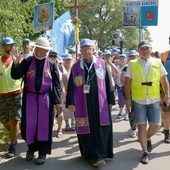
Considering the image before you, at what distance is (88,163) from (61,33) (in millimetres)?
8127

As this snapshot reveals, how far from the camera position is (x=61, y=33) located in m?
12.5

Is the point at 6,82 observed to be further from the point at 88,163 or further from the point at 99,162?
the point at 99,162

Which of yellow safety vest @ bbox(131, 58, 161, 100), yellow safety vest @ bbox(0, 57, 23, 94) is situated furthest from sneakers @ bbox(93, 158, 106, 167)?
yellow safety vest @ bbox(0, 57, 23, 94)

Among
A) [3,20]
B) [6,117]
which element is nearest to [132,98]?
[6,117]

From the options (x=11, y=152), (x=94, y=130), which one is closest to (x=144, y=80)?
(x=94, y=130)

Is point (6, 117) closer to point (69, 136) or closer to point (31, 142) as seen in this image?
point (31, 142)

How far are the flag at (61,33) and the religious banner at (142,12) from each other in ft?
10.8

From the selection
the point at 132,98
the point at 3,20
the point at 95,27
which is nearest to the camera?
the point at 132,98

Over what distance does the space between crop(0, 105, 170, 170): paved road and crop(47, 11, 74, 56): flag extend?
5.80 metres

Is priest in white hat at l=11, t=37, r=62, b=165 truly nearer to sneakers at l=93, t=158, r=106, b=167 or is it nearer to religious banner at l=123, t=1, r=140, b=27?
sneakers at l=93, t=158, r=106, b=167

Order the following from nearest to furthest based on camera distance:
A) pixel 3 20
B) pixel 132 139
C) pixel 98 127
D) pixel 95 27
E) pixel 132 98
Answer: pixel 98 127
pixel 132 98
pixel 132 139
pixel 3 20
pixel 95 27

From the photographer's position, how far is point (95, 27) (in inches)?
1881

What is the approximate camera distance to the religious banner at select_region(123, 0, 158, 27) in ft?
45.9

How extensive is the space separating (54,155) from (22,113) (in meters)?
1.01
